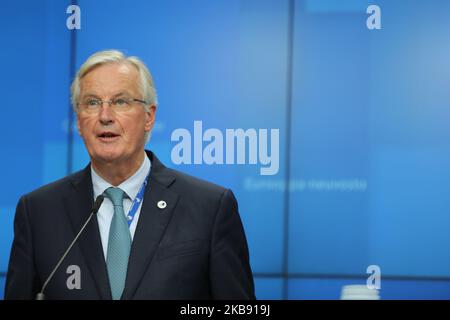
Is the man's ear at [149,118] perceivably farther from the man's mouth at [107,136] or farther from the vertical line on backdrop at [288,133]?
the vertical line on backdrop at [288,133]

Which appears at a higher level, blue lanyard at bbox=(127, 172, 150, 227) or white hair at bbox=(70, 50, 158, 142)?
white hair at bbox=(70, 50, 158, 142)

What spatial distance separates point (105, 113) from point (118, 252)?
0.43 metres

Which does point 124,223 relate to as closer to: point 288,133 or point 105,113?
point 105,113

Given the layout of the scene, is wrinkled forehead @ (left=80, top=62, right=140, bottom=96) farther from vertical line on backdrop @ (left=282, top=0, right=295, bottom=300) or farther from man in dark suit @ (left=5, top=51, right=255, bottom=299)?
vertical line on backdrop @ (left=282, top=0, right=295, bottom=300)

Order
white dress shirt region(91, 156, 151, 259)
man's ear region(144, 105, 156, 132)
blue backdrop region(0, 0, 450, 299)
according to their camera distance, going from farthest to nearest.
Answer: blue backdrop region(0, 0, 450, 299) → man's ear region(144, 105, 156, 132) → white dress shirt region(91, 156, 151, 259)

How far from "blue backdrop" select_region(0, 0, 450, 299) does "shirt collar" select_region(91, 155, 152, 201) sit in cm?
163

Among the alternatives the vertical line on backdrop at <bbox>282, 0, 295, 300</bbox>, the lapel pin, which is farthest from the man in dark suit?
the vertical line on backdrop at <bbox>282, 0, 295, 300</bbox>

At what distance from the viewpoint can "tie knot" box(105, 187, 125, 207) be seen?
7.30 ft

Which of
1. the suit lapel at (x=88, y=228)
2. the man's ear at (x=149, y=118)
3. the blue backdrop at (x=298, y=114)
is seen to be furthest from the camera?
the blue backdrop at (x=298, y=114)

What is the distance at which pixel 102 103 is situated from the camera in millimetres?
2266

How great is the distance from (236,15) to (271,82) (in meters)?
0.41

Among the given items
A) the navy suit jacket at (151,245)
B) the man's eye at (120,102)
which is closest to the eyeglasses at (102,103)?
the man's eye at (120,102)

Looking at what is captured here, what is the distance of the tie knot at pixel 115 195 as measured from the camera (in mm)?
2225

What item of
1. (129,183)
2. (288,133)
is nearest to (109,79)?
(129,183)
